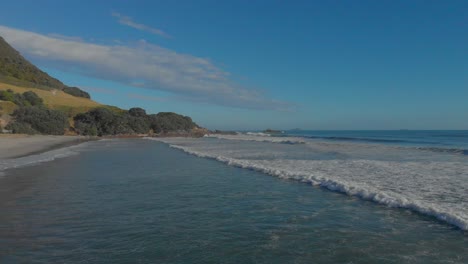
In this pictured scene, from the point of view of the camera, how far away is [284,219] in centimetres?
867

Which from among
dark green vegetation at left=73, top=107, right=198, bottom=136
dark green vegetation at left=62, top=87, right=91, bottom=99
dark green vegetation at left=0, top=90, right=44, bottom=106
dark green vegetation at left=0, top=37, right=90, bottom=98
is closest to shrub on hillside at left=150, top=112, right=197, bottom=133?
dark green vegetation at left=73, top=107, right=198, bottom=136

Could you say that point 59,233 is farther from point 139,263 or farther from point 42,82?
point 42,82

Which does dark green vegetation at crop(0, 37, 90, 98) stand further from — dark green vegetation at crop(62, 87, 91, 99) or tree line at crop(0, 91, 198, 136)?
tree line at crop(0, 91, 198, 136)

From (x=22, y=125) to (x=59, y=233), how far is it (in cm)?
6630

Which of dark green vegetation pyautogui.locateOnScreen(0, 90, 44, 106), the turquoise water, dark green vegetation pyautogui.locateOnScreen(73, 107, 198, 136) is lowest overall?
the turquoise water

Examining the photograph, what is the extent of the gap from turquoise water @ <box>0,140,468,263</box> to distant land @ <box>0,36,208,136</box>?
2337 inches

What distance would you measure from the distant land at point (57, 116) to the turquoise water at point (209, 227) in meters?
59.4

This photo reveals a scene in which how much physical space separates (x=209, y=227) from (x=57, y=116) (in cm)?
7663

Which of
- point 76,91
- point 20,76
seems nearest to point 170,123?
point 20,76

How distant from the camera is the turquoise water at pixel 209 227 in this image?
244 inches

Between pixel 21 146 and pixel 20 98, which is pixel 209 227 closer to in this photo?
pixel 21 146

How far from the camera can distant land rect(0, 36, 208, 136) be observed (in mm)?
69000

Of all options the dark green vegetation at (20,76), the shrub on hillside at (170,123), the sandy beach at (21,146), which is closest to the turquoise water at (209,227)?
the sandy beach at (21,146)

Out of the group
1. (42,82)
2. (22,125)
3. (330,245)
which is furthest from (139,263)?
(42,82)
